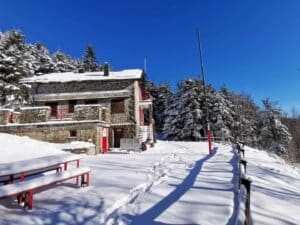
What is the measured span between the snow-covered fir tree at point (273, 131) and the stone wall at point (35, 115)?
1504 inches

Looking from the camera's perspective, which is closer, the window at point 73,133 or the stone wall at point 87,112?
the window at point 73,133

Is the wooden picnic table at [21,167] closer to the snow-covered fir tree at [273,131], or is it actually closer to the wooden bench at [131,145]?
the wooden bench at [131,145]

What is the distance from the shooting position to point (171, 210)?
504 centimetres

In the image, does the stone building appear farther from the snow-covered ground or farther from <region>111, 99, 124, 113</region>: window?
the snow-covered ground

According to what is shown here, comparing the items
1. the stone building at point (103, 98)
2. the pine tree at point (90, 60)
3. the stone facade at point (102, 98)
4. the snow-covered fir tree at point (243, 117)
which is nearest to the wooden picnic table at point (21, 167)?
the stone facade at point (102, 98)

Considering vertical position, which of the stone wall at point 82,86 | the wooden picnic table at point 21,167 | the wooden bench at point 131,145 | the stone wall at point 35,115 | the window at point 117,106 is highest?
the stone wall at point 82,86

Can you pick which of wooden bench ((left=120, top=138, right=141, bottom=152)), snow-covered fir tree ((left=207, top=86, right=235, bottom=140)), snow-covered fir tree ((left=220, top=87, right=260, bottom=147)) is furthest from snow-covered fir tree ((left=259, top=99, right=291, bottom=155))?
wooden bench ((left=120, top=138, right=141, bottom=152))

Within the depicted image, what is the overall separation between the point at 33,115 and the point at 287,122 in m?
66.8

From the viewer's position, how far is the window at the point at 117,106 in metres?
25.3

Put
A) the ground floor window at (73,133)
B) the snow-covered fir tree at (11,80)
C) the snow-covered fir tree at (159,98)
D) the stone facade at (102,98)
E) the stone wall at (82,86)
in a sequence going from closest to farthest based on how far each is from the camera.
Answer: the ground floor window at (73,133) → the stone facade at (102,98) → the stone wall at (82,86) → the snow-covered fir tree at (11,80) → the snow-covered fir tree at (159,98)

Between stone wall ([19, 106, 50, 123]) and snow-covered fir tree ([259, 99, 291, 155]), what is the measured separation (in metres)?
38.2

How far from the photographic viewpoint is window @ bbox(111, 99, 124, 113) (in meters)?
25.3

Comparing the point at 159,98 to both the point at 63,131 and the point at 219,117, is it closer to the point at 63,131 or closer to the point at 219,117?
the point at 219,117

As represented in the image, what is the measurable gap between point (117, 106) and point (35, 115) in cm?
821
